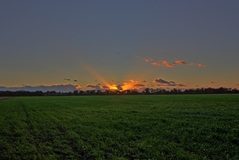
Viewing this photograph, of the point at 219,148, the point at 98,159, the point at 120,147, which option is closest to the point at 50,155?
the point at 98,159

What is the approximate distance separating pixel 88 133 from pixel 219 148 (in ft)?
33.9

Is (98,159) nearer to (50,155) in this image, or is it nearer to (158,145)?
(50,155)

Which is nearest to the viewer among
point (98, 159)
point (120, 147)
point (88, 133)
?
point (98, 159)

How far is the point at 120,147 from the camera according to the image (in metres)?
17.2

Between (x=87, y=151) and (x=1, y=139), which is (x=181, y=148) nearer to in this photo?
(x=87, y=151)

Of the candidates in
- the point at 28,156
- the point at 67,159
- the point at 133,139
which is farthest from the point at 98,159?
the point at 133,139

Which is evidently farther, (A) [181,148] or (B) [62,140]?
(B) [62,140]

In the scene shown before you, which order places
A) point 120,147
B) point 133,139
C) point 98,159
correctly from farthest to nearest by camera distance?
1. point 133,139
2. point 120,147
3. point 98,159

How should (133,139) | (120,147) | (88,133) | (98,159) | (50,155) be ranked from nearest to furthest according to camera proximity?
1. (98,159)
2. (50,155)
3. (120,147)
4. (133,139)
5. (88,133)

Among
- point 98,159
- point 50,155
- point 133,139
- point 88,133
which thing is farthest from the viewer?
point 88,133

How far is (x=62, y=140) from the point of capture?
2019cm

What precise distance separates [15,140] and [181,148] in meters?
11.6

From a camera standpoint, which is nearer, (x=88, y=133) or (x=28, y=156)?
(x=28, y=156)

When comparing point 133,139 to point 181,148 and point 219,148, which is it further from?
point 219,148
